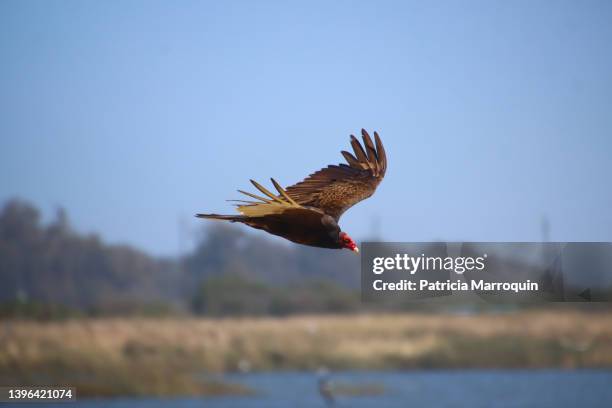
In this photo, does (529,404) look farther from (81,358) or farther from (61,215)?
(61,215)

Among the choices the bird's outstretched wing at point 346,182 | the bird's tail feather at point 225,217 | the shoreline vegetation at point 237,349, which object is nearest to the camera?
the bird's tail feather at point 225,217

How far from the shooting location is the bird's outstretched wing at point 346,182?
30.4 ft

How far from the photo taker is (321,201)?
9258 millimetres

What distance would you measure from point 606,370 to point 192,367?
1597cm

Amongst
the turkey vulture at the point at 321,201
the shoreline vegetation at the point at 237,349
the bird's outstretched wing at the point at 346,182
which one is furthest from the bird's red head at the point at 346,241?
the shoreline vegetation at the point at 237,349

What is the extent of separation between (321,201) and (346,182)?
647 millimetres

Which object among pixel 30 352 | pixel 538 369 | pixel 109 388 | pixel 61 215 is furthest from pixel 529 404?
pixel 61 215

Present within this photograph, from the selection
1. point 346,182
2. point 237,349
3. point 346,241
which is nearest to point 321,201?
point 346,182

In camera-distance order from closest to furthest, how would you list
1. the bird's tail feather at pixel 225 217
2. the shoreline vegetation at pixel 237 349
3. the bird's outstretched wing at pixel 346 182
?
the bird's tail feather at pixel 225 217 → the bird's outstretched wing at pixel 346 182 → the shoreline vegetation at pixel 237 349

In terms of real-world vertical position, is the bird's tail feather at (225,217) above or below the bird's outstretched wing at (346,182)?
below

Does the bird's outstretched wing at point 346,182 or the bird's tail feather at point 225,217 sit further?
the bird's outstretched wing at point 346,182

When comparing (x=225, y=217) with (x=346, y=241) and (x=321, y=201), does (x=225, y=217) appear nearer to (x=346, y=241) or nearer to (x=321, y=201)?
(x=346, y=241)

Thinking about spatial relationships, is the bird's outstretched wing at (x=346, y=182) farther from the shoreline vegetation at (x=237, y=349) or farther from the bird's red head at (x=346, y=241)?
the shoreline vegetation at (x=237, y=349)

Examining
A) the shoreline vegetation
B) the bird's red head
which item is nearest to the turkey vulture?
the bird's red head
